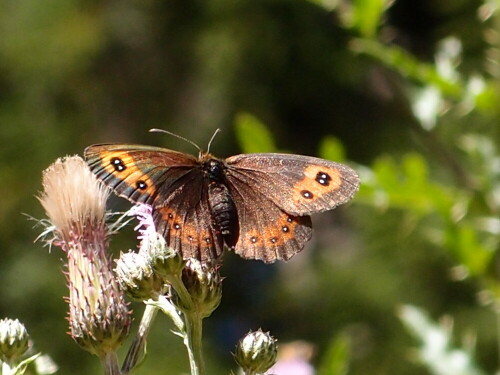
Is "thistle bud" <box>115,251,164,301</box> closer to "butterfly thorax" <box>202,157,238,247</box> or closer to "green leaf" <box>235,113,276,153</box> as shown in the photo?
"butterfly thorax" <box>202,157,238,247</box>

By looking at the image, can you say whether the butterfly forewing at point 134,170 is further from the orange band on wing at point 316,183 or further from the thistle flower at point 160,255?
the orange band on wing at point 316,183

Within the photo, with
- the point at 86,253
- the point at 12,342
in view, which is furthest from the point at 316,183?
the point at 12,342

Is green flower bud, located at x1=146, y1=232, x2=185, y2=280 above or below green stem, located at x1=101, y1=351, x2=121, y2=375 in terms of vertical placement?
above

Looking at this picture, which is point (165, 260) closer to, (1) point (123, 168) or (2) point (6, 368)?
(1) point (123, 168)

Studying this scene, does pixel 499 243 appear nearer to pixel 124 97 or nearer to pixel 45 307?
pixel 45 307

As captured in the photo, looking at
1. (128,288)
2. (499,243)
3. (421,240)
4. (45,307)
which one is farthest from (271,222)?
(45,307)

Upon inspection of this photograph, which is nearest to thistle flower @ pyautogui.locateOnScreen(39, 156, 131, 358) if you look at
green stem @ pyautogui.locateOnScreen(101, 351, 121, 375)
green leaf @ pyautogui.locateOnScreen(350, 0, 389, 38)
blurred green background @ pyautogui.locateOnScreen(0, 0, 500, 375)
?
green stem @ pyautogui.locateOnScreen(101, 351, 121, 375)
